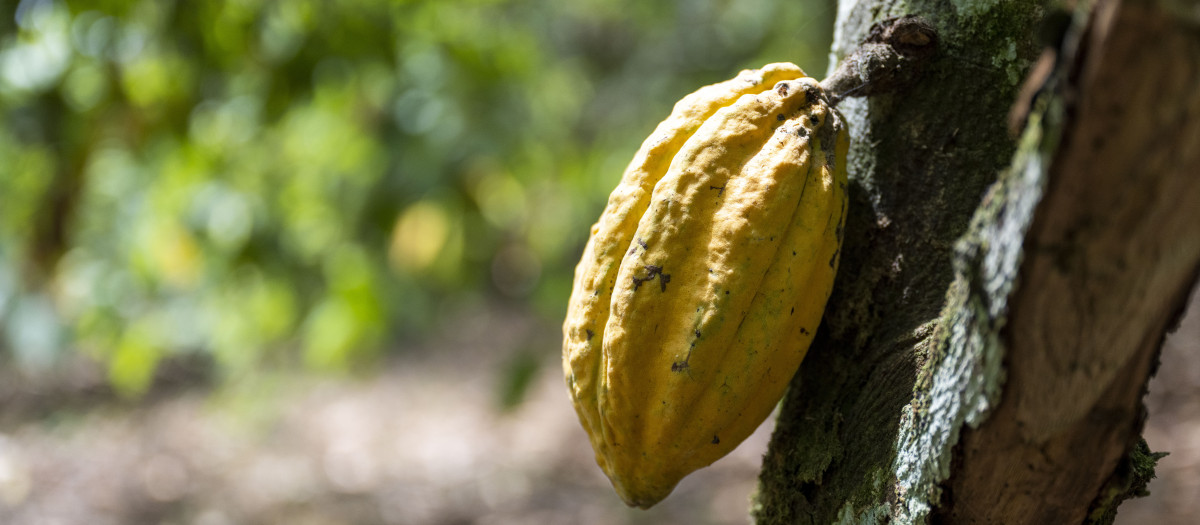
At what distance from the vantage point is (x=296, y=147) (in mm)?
3176

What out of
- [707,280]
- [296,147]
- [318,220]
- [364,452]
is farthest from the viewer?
[364,452]

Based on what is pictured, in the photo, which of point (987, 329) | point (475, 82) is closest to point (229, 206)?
point (475, 82)

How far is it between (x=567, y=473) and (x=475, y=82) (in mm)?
1935

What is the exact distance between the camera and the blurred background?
2309 millimetres

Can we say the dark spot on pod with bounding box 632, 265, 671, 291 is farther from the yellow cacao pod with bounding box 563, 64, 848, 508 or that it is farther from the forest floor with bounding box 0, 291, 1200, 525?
the forest floor with bounding box 0, 291, 1200, 525

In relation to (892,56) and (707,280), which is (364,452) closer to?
(707,280)

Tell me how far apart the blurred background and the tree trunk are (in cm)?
81

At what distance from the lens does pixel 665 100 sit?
3490 mm

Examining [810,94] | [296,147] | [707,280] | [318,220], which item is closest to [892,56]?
[810,94]

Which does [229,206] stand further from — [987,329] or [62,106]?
[987,329]

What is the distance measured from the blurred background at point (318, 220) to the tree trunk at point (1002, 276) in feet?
2.65

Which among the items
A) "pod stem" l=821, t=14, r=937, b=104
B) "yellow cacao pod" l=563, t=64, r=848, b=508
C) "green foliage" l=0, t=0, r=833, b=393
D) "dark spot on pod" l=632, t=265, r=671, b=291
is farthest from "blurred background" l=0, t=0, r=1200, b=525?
"dark spot on pod" l=632, t=265, r=671, b=291

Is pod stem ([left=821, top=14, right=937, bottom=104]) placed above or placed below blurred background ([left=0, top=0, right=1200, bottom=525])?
below

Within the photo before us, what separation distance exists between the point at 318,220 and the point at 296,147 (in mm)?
357
